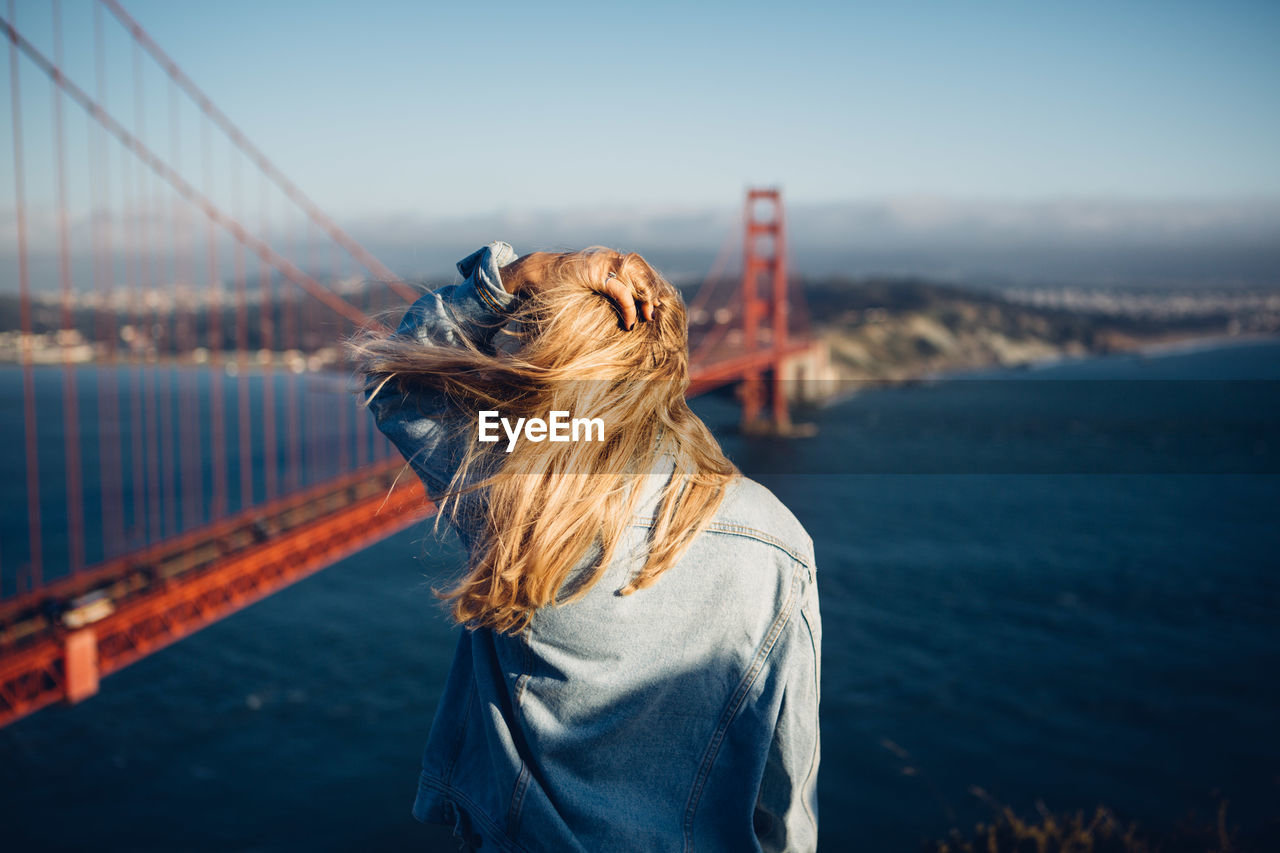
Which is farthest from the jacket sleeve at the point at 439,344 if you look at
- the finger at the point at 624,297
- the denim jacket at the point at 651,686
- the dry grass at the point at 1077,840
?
the dry grass at the point at 1077,840

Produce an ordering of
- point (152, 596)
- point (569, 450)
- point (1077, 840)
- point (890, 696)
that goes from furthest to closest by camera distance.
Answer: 1. point (890, 696)
2. point (152, 596)
3. point (1077, 840)
4. point (569, 450)

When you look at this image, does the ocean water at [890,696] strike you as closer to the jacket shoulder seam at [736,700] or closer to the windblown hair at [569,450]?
the windblown hair at [569,450]

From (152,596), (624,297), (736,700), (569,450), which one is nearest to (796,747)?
(736,700)

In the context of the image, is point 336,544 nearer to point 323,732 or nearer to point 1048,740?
point 323,732

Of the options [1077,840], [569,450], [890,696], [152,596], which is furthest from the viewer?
[890,696]

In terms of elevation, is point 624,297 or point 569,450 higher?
point 624,297

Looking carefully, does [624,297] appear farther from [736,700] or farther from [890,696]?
[890,696]
